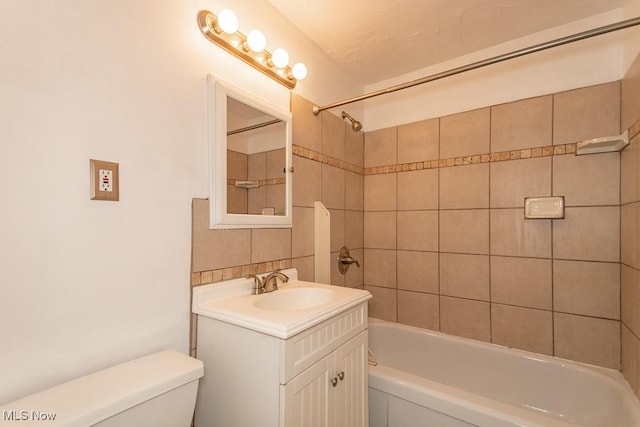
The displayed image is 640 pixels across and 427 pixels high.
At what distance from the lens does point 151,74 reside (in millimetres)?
998

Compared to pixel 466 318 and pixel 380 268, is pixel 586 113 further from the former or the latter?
pixel 380 268

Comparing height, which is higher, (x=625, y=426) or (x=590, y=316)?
(x=590, y=316)

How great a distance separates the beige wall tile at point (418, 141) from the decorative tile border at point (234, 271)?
4.04ft

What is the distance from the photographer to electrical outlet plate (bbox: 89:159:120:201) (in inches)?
33.5

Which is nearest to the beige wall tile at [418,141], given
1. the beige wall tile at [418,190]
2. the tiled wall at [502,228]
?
the tiled wall at [502,228]

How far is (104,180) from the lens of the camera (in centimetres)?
87

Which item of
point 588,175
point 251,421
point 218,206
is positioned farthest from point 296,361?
point 588,175

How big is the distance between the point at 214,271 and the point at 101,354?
1.42ft

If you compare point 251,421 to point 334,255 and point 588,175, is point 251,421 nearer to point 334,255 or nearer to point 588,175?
point 334,255

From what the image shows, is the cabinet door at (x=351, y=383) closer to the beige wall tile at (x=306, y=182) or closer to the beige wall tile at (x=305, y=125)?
the beige wall tile at (x=306, y=182)

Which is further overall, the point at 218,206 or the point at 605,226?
the point at 605,226

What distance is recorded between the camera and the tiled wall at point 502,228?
154 centimetres

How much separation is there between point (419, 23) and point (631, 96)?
1.09 meters

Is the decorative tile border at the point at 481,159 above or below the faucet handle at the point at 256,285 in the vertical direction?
above
